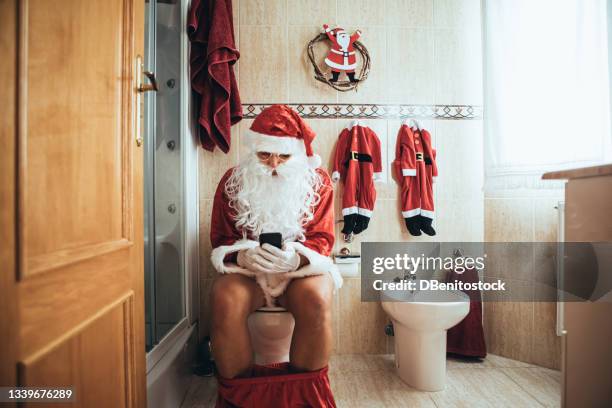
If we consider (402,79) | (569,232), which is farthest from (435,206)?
(569,232)

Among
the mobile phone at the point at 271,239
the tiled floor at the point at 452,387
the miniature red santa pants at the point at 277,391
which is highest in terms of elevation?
the mobile phone at the point at 271,239

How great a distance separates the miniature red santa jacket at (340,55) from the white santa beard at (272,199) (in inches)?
31.9

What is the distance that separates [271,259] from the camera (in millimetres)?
1363

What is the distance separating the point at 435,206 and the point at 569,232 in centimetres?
128

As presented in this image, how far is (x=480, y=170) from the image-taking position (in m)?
2.14

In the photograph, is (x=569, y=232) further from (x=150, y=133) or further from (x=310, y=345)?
(x=150, y=133)

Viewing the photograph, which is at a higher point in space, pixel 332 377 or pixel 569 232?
pixel 569 232

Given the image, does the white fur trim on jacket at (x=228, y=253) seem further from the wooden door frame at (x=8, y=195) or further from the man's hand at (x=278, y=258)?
the wooden door frame at (x=8, y=195)

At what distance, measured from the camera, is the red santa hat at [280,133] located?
61.7 inches

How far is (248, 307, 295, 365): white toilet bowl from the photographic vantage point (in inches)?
55.1

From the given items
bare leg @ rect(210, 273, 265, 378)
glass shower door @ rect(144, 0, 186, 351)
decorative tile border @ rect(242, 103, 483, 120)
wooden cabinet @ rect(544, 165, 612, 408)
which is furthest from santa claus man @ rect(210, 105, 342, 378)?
wooden cabinet @ rect(544, 165, 612, 408)

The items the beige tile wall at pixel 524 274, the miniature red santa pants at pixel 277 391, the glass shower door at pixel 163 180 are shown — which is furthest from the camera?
the beige tile wall at pixel 524 274

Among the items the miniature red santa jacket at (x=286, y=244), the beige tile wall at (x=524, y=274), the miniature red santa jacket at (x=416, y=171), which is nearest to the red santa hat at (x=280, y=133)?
the miniature red santa jacket at (x=286, y=244)

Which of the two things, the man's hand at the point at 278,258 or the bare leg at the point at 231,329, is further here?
the man's hand at the point at 278,258
